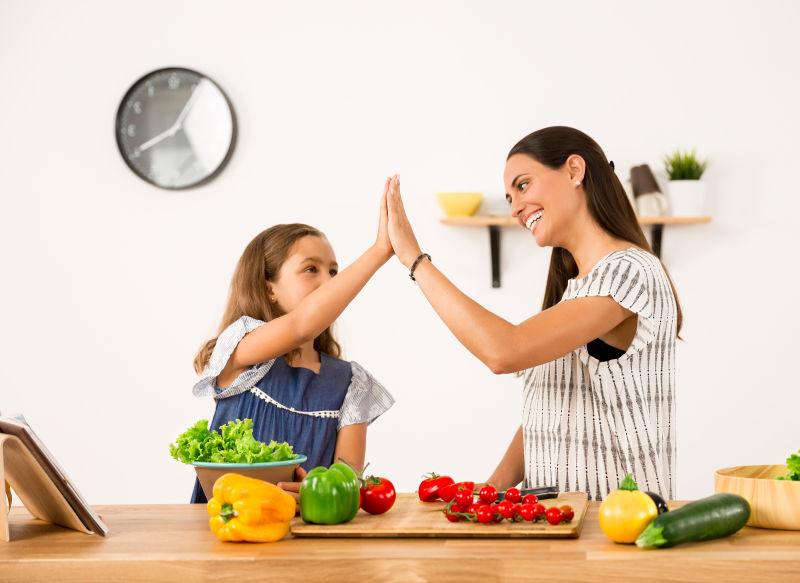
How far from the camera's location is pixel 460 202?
11.5 feet

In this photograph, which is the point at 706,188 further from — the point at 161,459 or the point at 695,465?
the point at 161,459

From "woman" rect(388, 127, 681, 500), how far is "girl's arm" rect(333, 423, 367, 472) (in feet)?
1.28

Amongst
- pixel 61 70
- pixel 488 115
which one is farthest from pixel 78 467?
pixel 488 115

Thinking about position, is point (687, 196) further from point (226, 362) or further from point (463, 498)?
point (463, 498)

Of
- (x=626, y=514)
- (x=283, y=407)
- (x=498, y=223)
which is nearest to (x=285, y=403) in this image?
(x=283, y=407)

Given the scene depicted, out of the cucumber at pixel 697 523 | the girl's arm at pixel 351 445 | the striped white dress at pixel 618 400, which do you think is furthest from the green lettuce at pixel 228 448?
the cucumber at pixel 697 523

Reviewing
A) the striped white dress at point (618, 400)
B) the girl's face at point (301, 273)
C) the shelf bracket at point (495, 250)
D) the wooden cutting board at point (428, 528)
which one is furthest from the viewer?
the shelf bracket at point (495, 250)

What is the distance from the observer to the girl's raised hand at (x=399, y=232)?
195 cm

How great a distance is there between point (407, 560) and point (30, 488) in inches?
28.2

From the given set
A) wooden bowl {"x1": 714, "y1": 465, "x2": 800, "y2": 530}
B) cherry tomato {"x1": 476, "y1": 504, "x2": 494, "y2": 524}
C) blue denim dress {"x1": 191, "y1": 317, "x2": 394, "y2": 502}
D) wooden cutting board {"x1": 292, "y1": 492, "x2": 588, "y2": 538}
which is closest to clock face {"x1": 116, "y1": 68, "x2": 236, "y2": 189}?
blue denim dress {"x1": 191, "y1": 317, "x2": 394, "y2": 502}

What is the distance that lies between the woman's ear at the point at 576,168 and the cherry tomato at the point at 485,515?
78 cm

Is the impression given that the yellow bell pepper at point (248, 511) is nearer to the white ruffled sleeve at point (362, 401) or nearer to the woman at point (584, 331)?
the woman at point (584, 331)

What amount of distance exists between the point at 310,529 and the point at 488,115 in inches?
95.8

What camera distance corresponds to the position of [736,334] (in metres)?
3.53
